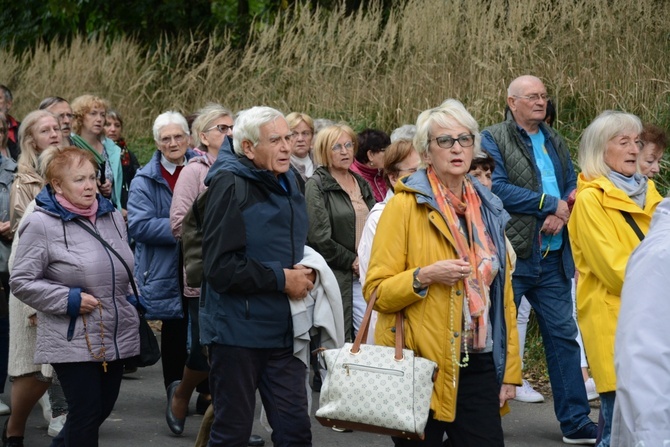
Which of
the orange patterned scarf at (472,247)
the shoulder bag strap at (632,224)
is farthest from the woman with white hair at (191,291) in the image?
the shoulder bag strap at (632,224)

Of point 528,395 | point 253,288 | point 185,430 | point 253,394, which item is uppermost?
point 253,288

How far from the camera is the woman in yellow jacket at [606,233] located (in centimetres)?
596

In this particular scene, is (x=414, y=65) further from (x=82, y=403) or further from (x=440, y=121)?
(x=440, y=121)

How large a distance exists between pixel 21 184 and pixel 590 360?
152 inches

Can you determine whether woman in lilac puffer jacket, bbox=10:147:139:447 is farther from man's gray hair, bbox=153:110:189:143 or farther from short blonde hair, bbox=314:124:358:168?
short blonde hair, bbox=314:124:358:168

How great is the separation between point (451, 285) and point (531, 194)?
2.83 m

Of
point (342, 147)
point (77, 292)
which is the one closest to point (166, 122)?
point (342, 147)

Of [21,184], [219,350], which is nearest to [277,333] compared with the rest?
[219,350]

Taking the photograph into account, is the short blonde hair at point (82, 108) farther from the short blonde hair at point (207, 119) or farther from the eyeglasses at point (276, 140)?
the eyeglasses at point (276, 140)

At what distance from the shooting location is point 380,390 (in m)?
5.02

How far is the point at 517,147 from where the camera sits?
7934mm

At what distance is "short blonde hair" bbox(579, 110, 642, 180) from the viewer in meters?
6.36

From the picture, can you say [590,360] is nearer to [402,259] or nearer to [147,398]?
[402,259]

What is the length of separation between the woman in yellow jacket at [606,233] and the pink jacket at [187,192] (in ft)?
8.29
